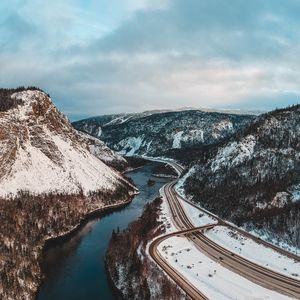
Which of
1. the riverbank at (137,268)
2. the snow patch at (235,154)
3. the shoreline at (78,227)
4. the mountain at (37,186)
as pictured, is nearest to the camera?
the riverbank at (137,268)

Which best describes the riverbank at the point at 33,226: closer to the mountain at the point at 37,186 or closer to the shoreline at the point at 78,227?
the mountain at the point at 37,186

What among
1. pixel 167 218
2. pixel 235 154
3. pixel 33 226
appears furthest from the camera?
pixel 235 154

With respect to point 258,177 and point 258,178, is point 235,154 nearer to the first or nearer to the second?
point 258,177

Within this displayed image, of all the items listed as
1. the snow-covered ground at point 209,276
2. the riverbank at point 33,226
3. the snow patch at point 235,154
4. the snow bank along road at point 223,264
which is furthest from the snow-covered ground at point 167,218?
the snow patch at point 235,154

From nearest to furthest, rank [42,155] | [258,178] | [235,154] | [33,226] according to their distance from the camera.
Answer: [33,226] → [258,178] → [42,155] → [235,154]

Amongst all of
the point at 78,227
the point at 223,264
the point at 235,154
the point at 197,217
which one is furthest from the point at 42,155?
the point at 223,264
